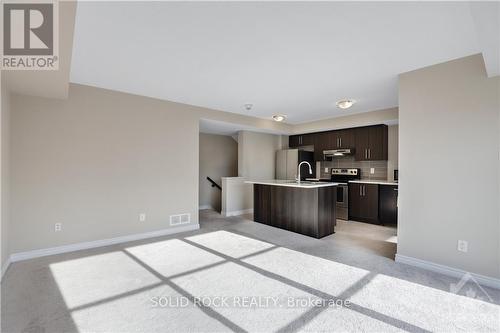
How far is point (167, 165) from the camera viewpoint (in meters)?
4.34

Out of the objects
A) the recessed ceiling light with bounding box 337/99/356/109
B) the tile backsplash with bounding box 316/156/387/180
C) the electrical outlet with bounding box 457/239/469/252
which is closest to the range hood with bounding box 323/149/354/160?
the tile backsplash with bounding box 316/156/387/180

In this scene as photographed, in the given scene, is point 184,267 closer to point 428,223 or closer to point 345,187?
point 428,223

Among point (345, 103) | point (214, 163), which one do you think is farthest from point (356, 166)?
point (214, 163)

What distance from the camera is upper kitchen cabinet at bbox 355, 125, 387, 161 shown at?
536 cm

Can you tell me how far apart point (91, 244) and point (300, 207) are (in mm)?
3442

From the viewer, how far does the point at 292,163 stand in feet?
21.7

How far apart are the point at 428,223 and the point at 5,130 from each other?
5150 millimetres

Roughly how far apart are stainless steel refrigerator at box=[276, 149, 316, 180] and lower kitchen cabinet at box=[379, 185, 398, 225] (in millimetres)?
2066

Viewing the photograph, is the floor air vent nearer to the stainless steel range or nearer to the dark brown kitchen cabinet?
the stainless steel range

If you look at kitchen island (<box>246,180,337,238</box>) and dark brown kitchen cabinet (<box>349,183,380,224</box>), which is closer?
kitchen island (<box>246,180,337,238</box>)

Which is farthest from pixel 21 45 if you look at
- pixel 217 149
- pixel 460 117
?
pixel 217 149

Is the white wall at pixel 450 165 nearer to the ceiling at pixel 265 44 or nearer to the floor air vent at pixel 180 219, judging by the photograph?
the ceiling at pixel 265 44

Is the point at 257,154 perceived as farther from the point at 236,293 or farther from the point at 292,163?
the point at 236,293

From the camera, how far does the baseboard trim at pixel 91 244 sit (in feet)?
10.1
